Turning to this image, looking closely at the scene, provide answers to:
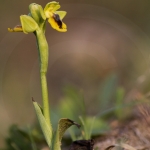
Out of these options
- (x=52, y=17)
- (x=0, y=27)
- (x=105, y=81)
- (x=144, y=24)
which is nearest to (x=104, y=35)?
(x=144, y=24)

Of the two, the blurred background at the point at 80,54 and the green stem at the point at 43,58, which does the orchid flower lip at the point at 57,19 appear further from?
the blurred background at the point at 80,54

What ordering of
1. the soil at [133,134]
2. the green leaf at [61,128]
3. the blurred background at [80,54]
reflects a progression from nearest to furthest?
the green leaf at [61,128]
the soil at [133,134]
the blurred background at [80,54]

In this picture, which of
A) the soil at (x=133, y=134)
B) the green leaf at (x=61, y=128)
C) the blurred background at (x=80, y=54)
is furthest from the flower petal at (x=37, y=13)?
the blurred background at (x=80, y=54)

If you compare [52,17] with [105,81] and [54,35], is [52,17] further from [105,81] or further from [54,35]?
[54,35]

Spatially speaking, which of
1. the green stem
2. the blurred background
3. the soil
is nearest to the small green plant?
the green stem

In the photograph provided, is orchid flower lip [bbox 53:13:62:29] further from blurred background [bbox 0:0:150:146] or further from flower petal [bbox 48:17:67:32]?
blurred background [bbox 0:0:150:146]

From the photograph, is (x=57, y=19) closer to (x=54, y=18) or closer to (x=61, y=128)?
(x=54, y=18)

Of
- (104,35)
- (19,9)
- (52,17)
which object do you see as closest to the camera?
(52,17)
